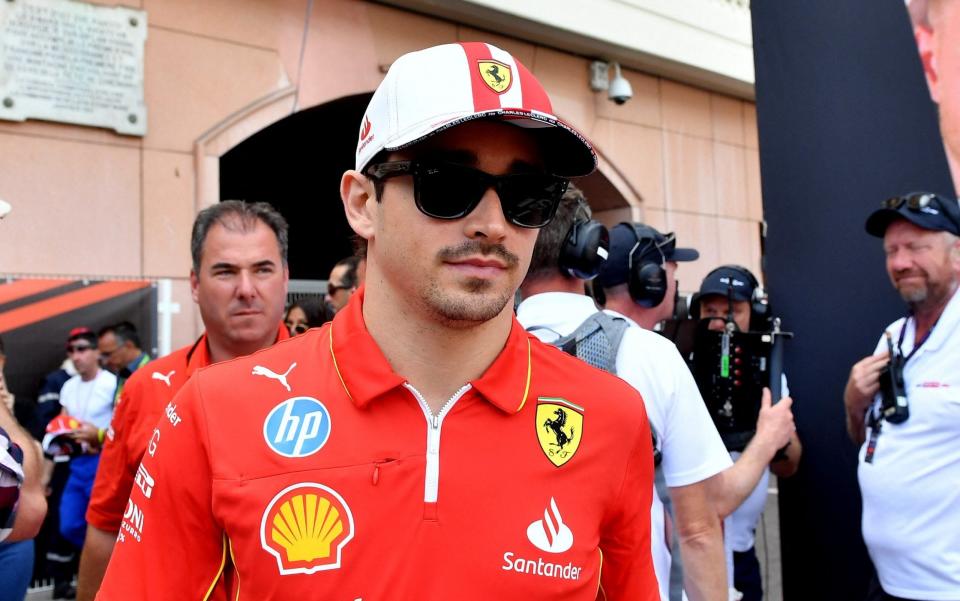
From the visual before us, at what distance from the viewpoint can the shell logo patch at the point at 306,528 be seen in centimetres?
141

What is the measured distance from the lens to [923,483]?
10.4 ft

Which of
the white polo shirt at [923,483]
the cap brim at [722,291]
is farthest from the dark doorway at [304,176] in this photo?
the white polo shirt at [923,483]

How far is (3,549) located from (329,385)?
7.57ft

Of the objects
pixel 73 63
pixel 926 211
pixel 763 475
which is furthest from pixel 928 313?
pixel 73 63

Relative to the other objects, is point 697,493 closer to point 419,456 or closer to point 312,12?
point 419,456

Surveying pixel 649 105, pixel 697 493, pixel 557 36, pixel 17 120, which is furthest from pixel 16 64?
pixel 649 105

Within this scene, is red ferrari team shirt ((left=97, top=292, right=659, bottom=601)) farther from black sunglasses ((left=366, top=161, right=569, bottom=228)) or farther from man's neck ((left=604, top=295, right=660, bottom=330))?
man's neck ((left=604, top=295, right=660, bottom=330))

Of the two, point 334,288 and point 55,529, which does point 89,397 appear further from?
point 334,288

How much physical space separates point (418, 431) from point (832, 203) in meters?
3.11

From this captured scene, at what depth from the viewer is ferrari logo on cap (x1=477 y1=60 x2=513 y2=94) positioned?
1.52 meters

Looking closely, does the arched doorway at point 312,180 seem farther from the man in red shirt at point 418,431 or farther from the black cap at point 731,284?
the man in red shirt at point 418,431

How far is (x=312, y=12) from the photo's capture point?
26.3ft

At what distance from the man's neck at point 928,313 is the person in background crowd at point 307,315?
344 cm

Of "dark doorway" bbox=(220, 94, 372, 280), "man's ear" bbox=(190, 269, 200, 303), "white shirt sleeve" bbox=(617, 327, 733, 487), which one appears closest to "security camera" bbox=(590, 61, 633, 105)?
"dark doorway" bbox=(220, 94, 372, 280)
